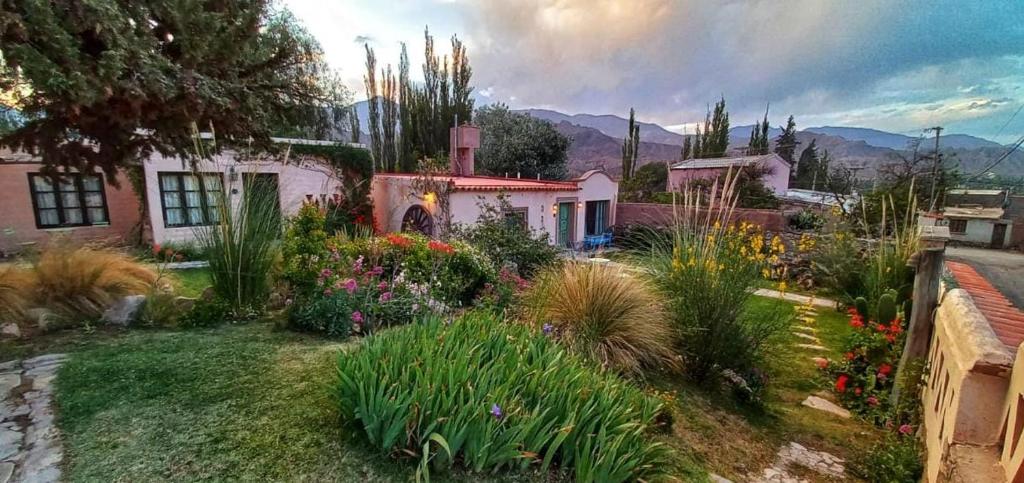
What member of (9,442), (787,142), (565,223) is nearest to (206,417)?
(9,442)

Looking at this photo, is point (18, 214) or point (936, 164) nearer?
point (18, 214)

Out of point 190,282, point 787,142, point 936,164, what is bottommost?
point 190,282

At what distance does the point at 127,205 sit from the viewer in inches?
437

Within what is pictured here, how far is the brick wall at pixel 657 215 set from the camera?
13.0 metres

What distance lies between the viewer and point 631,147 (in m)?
25.4

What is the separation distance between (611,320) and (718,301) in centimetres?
93

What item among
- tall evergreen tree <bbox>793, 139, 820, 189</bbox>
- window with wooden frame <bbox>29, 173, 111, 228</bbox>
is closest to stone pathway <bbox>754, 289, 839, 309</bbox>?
window with wooden frame <bbox>29, 173, 111, 228</bbox>

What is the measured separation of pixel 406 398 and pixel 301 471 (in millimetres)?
532

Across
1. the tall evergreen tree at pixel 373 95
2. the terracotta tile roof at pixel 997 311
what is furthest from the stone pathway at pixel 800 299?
the tall evergreen tree at pixel 373 95

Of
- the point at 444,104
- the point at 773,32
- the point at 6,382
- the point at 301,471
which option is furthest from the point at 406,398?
the point at 444,104

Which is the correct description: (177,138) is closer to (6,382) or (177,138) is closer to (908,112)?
(6,382)

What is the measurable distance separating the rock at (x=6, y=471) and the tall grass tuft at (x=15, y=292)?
2862 millimetres

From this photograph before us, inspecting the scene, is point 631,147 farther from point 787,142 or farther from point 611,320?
point 611,320

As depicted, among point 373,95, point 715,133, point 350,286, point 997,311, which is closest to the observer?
point 997,311
